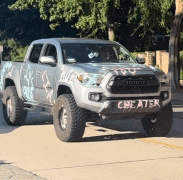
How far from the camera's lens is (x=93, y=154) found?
1062 cm

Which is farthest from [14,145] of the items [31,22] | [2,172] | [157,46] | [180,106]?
[31,22]

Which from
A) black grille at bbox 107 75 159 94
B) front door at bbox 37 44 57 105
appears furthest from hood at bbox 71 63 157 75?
front door at bbox 37 44 57 105

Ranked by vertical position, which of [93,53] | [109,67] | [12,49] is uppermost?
[93,53]

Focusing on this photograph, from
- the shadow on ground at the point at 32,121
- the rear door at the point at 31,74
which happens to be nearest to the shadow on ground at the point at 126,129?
the shadow on ground at the point at 32,121

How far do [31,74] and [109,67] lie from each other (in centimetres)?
249

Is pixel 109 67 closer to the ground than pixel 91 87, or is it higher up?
higher up

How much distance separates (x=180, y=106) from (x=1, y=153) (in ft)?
34.0

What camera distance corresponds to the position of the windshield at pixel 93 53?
42.7 feet

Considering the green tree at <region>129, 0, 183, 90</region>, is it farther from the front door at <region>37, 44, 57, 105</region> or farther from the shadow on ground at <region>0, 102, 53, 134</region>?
the front door at <region>37, 44, 57, 105</region>

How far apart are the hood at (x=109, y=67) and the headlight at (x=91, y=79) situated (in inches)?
3.7

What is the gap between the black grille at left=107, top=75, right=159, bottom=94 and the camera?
11.7 metres

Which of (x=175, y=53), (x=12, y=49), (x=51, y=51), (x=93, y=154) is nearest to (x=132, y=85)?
(x=93, y=154)

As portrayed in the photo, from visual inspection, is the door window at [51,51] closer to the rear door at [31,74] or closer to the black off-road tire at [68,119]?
the rear door at [31,74]

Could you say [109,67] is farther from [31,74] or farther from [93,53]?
[31,74]
